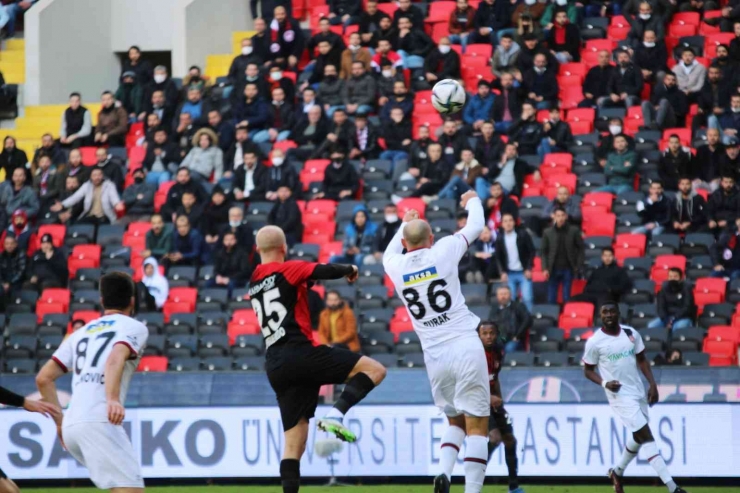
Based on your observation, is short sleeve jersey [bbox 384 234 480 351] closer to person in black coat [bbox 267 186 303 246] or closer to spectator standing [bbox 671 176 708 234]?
spectator standing [bbox 671 176 708 234]

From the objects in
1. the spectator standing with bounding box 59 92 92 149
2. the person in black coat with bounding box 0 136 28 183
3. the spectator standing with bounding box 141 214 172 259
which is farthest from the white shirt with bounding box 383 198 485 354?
the spectator standing with bounding box 59 92 92 149

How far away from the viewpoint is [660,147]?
19.6m

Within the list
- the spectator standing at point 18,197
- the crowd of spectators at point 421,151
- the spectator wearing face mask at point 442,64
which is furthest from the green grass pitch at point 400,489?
the spectator wearing face mask at point 442,64

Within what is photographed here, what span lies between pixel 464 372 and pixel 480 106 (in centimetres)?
1133

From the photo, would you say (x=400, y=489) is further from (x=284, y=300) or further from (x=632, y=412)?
(x=284, y=300)

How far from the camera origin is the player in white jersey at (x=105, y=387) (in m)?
7.59

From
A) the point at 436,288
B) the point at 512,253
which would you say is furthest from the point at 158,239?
the point at 436,288

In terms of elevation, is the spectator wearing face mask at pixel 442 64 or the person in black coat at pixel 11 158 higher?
the spectator wearing face mask at pixel 442 64

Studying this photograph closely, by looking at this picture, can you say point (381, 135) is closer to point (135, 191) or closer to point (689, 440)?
point (135, 191)

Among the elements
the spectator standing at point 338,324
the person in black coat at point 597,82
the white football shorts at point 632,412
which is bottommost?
the spectator standing at point 338,324

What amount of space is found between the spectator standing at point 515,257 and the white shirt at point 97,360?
34.8 ft

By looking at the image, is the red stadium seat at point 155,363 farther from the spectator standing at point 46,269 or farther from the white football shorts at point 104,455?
the white football shorts at point 104,455

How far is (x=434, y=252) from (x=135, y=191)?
12.3 metres

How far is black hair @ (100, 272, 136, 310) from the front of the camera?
7.82m
